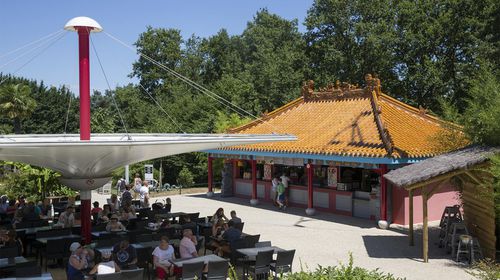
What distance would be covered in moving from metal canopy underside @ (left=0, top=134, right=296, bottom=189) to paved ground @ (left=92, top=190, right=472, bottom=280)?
3419 millimetres

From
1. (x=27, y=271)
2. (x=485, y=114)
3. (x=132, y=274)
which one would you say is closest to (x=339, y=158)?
(x=485, y=114)

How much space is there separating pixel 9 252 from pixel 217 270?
4.35 meters

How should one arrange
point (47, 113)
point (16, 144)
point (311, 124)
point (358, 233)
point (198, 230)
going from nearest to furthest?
point (16, 144), point (198, 230), point (358, 233), point (311, 124), point (47, 113)

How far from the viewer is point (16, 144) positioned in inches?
388

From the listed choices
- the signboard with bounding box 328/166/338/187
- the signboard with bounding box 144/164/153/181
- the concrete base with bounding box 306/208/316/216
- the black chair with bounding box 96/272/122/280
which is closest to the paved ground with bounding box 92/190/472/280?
the concrete base with bounding box 306/208/316/216

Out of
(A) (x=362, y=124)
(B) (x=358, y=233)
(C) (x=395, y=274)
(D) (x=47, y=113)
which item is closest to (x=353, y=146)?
(A) (x=362, y=124)

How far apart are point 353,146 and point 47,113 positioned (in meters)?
42.7

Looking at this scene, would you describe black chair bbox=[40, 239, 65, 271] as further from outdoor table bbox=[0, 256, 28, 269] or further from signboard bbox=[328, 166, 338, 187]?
signboard bbox=[328, 166, 338, 187]

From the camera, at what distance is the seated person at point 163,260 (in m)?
10.5

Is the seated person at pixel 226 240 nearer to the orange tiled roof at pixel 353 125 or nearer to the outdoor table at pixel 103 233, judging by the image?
the outdoor table at pixel 103 233

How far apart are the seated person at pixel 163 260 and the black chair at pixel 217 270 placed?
1046 millimetres

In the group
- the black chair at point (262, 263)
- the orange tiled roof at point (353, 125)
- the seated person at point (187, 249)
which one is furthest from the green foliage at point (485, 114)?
the seated person at point (187, 249)

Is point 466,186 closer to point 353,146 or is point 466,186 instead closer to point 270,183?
point 353,146

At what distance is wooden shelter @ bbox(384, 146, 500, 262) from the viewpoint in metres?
12.4
